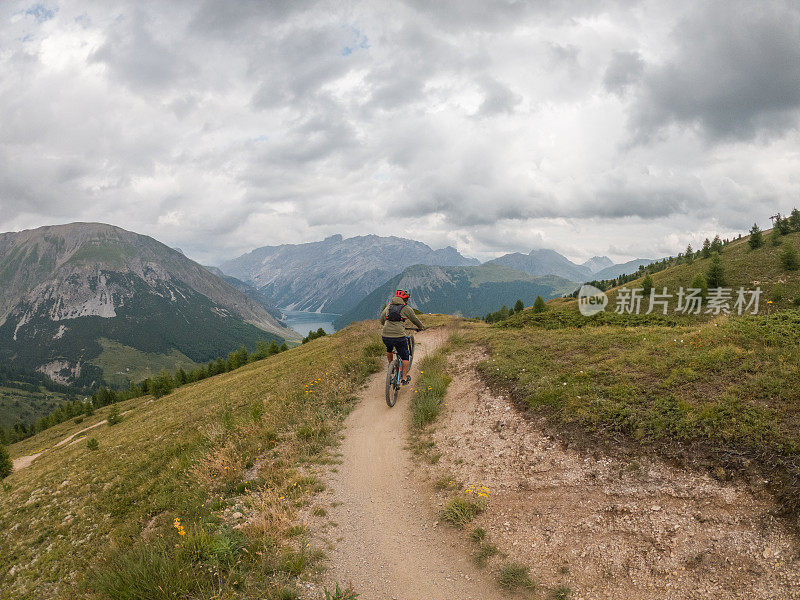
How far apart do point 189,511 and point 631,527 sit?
32.4 feet

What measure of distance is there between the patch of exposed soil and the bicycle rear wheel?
460cm

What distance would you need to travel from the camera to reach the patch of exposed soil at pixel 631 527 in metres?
5.43

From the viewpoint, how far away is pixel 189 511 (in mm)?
8773

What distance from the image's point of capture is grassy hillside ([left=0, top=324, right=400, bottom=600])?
6.06 metres

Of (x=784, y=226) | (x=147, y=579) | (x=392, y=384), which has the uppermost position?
(x=784, y=226)

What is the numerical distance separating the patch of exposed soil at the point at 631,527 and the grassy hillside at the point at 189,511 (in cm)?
414

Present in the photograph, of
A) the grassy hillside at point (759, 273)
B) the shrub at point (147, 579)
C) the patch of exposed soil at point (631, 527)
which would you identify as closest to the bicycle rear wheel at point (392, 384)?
the patch of exposed soil at point (631, 527)

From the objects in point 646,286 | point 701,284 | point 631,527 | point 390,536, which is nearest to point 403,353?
point 390,536

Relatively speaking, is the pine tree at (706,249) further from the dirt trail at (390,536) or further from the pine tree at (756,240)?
the dirt trail at (390,536)

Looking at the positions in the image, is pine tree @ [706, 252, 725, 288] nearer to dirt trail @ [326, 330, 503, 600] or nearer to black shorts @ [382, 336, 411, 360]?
black shorts @ [382, 336, 411, 360]

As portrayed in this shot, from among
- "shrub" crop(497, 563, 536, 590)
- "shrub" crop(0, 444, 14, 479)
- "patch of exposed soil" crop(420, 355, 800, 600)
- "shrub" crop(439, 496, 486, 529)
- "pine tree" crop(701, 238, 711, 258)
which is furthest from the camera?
"pine tree" crop(701, 238, 711, 258)

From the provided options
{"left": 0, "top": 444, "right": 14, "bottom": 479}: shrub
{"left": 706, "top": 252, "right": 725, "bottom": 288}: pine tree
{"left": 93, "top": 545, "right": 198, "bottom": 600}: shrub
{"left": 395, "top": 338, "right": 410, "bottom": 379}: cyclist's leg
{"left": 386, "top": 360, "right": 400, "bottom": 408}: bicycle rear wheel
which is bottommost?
{"left": 0, "top": 444, "right": 14, "bottom": 479}: shrub

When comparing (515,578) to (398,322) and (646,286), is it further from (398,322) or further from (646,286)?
(646,286)

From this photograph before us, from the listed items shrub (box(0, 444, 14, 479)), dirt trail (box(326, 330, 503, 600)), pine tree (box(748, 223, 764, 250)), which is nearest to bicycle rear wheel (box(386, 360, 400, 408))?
dirt trail (box(326, 330, 503, 600))
